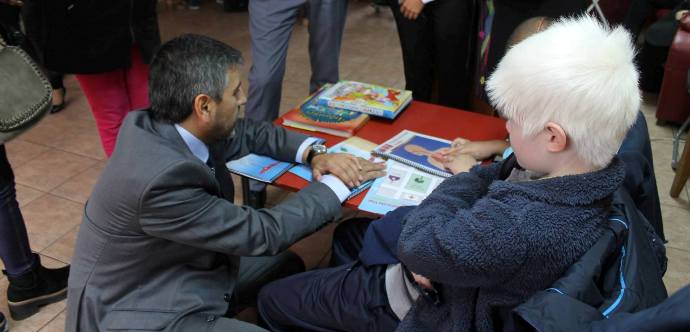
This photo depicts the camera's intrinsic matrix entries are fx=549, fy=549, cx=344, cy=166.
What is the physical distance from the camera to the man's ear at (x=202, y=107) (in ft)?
4.26

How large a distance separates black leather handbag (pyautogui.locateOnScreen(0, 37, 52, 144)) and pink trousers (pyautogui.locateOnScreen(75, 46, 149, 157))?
79 centimetres

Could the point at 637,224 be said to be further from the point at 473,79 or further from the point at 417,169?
the point at 473,79

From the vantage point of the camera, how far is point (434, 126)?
6.36 ft

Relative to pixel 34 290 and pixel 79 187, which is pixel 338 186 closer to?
pixel 34 290

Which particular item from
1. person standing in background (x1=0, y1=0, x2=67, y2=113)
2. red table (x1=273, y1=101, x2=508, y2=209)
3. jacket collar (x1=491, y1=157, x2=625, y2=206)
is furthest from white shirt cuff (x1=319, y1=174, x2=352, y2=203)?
person standing in background (x1=0, y1=0, x2=67, y2=113)

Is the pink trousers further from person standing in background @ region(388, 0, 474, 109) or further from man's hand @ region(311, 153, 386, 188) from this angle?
person standing in background @ region(388, 0, 474, 109)

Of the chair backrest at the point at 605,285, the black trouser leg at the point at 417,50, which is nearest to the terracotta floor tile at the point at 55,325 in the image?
the chair backrest at the point at 605,285

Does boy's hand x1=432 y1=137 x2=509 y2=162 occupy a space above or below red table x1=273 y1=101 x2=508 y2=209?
above

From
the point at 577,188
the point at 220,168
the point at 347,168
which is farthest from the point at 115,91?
the point at 577,188

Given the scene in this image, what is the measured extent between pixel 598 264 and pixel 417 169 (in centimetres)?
81

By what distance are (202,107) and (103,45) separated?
104cm

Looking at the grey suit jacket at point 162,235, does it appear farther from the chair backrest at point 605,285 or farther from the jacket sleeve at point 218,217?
the chair backrest at point 605,285

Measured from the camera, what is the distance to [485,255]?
91 centimetres

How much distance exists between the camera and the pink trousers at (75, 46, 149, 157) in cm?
229
